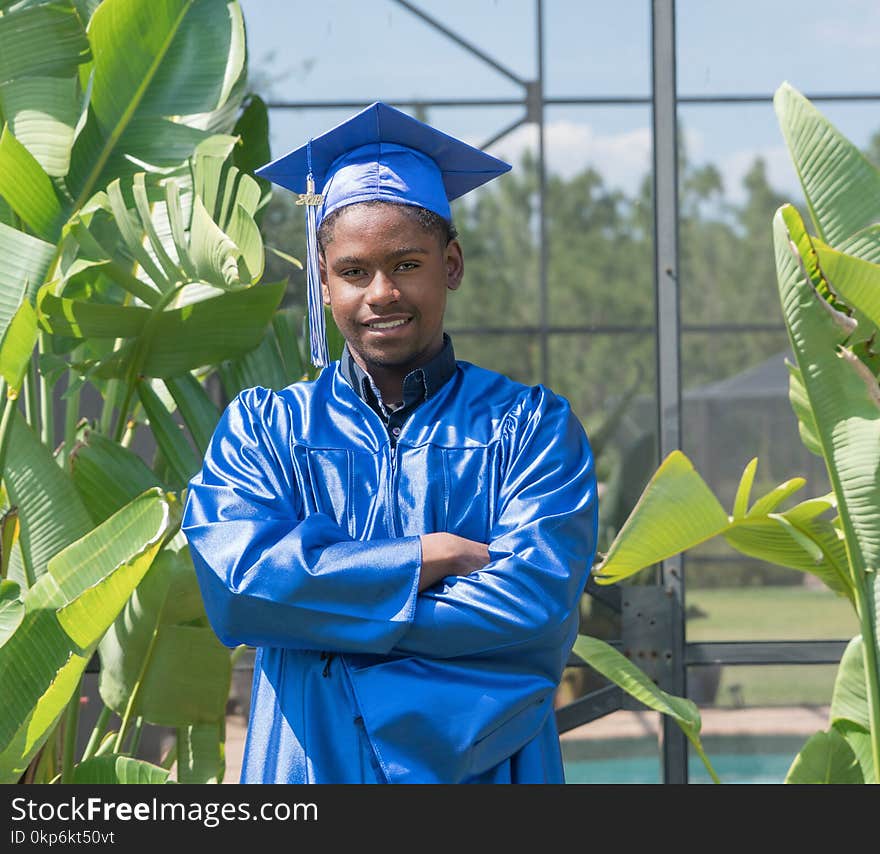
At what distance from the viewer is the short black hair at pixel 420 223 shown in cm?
167

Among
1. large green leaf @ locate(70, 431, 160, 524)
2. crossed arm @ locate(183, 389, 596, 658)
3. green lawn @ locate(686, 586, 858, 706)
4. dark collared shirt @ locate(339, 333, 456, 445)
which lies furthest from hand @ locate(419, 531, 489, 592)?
green lawn @ locate(686, 586, 858, 706)

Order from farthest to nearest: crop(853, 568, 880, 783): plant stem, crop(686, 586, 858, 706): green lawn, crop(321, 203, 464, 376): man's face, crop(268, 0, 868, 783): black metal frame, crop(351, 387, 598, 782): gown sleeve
Result: crop(686, 586, 858, 706): green lawn < crop(268, 0, 868, 783): black metal frame < crop(853, 568, 880, 783): plant stem < crop(321, 203, 464, 376): man's face < crop(351, 387, 598, 782): gown sleeve

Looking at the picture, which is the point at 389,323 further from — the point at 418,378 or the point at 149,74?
the point at 149,74

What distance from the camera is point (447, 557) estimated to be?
5.15ft

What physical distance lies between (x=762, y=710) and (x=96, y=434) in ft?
32.9

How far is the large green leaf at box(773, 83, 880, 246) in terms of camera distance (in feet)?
8.53

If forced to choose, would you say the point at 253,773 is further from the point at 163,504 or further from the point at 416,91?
the point at 416,91

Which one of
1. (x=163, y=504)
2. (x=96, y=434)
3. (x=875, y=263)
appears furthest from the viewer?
(x=96, y=434)

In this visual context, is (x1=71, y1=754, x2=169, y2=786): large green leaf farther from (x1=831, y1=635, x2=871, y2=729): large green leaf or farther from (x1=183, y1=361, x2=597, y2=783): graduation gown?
(x1=831, y1=635, x2=871, y2=729): large green leaf

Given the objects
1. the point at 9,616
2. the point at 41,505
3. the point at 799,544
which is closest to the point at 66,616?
the point at 9,616

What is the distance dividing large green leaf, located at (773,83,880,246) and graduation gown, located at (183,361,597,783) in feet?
3.83

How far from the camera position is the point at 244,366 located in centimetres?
305

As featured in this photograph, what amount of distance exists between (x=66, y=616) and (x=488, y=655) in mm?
930
